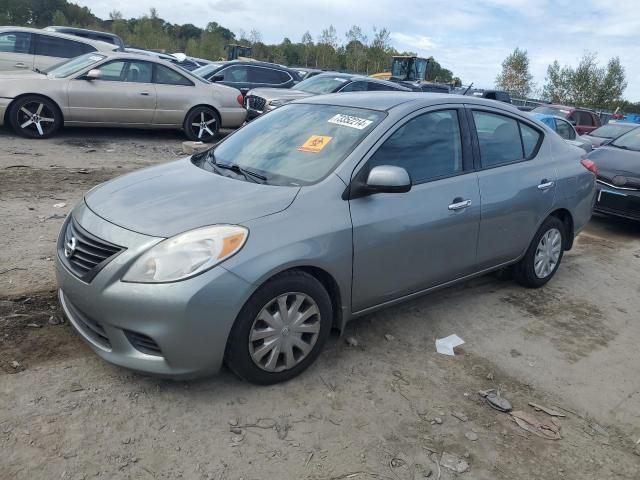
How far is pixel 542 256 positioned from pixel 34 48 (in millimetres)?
11002

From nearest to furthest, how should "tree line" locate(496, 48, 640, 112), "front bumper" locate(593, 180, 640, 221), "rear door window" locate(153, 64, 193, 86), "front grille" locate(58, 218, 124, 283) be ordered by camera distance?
1. "front grille" locate(58, 218, 124, 283)
2. "front bumper" locate(593, 180, 640, 221)
3. "rear door window" locate(153, 64, 193, 86)
4. "tree line" locate(496, 48, 640, 112)

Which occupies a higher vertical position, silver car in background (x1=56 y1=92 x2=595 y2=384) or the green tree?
the green tree

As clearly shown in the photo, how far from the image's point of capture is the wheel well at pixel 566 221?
16.5ft

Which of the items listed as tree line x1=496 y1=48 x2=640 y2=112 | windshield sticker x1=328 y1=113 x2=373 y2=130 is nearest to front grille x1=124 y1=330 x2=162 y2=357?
windshield sticker x1=328 y1=113 x2=373 y2=130

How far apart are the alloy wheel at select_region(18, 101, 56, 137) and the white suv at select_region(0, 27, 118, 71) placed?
8.55 ft

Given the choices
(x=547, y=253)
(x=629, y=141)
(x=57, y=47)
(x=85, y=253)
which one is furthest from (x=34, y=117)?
(x=629, y=141)

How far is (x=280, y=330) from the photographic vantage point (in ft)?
10.00

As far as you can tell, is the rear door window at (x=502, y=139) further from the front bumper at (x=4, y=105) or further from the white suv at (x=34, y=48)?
the white suv at (x=34, y=48)

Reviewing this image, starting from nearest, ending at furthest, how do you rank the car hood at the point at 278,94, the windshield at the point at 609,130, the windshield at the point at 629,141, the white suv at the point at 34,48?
the windshield at the point at 629,141 < the white suv at the point at 34,48 < the car hood at the point at 278,94 < the windshield at the point at 609,130

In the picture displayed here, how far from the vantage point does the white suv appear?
36.3 feet

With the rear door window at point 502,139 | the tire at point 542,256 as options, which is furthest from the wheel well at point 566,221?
the rear door window at point 502,139

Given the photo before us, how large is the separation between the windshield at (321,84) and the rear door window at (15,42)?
574cm

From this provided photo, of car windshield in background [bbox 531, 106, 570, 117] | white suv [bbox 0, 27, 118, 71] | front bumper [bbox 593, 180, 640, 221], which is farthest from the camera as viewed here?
car windshield in background [bbox 531, 106, 570, 117]

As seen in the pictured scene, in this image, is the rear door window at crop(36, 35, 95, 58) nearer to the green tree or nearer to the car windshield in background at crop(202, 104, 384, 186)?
the car windshield in background at crop(202, 104, 384, 186)
